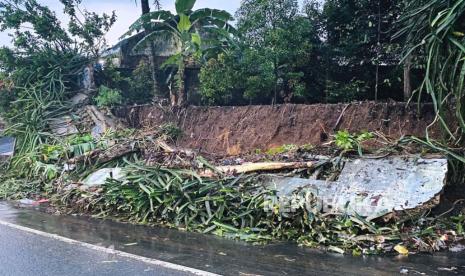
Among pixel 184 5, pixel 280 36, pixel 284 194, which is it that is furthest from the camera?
pixel 184 5

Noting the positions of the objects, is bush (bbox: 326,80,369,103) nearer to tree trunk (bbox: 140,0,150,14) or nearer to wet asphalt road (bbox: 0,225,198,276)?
tree trunk (bbox: 140,0,150,14)

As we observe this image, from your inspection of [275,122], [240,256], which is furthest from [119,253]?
[275,122]

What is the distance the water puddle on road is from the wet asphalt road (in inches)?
13.4

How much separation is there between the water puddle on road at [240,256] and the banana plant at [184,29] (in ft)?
25.2

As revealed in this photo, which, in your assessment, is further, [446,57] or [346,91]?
[346,91]

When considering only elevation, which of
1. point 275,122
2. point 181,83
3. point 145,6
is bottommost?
point 275,122

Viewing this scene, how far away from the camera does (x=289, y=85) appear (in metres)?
13.3

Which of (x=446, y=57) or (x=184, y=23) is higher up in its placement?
(x=184, y=23)

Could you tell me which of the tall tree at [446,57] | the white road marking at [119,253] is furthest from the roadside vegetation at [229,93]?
the white road marking at [119,253]

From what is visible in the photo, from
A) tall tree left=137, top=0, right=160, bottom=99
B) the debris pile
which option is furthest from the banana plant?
the debris pile

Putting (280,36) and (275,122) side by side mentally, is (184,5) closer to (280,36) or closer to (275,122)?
(280,36)

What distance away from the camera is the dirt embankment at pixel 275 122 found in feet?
30.6

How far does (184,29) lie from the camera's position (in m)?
13.5

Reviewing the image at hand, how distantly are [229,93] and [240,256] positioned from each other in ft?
30.5
